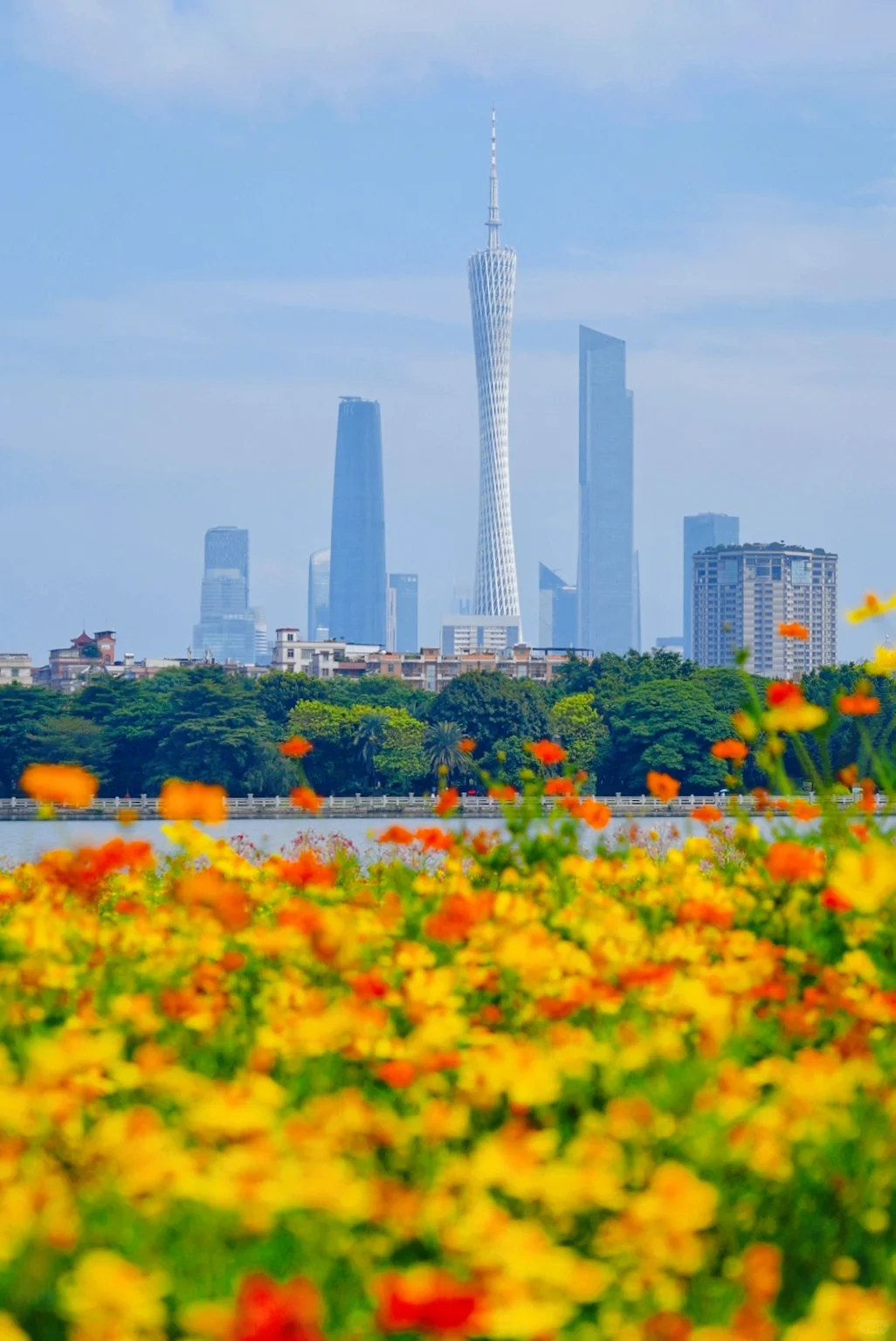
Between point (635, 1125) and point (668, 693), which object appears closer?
point (635, 1125)

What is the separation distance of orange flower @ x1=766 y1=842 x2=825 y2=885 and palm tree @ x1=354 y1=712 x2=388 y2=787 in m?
59.6

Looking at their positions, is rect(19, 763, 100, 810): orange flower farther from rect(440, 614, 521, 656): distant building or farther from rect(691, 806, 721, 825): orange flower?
rect(440, 614, 521, 656): distant building

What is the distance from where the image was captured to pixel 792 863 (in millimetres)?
4199

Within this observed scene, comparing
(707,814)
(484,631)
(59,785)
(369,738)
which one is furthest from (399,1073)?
(484,631)

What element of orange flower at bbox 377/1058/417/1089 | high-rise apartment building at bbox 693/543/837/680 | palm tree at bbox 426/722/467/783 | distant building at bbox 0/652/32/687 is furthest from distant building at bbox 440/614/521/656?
orange flower at bbox 377/1058/417/1089

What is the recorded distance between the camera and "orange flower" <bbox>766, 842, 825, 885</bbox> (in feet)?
13.8

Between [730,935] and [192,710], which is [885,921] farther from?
[192,710]

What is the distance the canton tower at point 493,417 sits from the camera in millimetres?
151875

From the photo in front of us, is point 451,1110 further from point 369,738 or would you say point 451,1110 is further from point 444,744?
point 369,738

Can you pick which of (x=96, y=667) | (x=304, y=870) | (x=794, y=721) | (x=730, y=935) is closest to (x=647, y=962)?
(x=730, y=935)

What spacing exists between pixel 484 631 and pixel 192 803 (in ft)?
561

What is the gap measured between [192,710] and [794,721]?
188 feet

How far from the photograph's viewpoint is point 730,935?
4.46 meters

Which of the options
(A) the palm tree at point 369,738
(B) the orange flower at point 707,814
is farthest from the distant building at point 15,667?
(B) the orange flower at point 707,814
